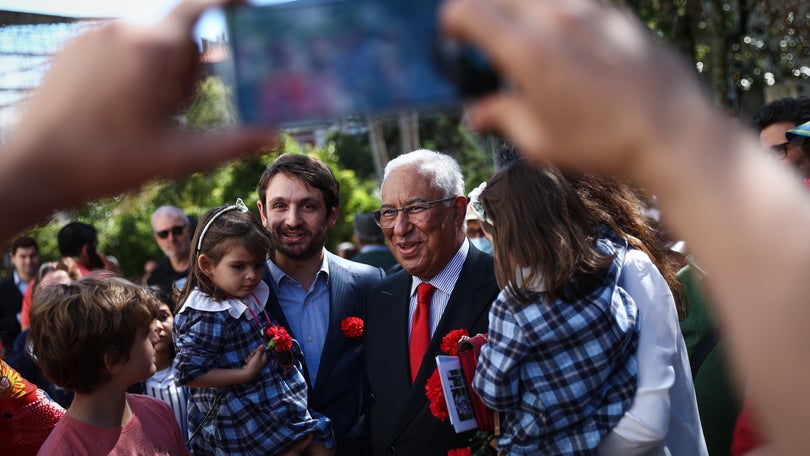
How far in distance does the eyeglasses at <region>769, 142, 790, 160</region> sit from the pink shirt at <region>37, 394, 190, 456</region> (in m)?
3.27

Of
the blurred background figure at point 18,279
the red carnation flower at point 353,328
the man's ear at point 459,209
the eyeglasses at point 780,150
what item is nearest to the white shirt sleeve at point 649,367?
the man's ear at point 459,209

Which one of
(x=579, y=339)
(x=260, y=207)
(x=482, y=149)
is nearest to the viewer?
(x=579, y=339)

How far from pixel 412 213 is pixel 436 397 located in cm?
109

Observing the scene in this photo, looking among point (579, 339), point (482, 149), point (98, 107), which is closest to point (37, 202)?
point (98, 107)

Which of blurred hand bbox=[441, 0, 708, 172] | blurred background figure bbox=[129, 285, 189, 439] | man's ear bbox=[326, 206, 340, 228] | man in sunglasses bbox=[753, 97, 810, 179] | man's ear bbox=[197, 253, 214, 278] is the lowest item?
blurred background figure bbox=[129, 285, 189, 439]

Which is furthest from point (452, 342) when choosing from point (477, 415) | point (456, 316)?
point (477, 415)

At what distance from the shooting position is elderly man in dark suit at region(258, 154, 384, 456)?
4012mm

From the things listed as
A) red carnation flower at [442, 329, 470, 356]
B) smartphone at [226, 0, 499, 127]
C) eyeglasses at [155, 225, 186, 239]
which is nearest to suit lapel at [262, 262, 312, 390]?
red carnation flower at [442, 329, 470, 356]

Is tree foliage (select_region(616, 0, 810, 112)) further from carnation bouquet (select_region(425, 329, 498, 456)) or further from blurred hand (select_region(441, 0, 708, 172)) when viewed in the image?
blurred hand (select_region(441, 0, 708, 172))

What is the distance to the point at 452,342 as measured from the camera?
11.1ft

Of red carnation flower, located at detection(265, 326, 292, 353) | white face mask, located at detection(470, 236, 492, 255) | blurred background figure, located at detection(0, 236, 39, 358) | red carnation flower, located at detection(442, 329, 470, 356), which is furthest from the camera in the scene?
blurred background figure, located at detection(0, 236, 39, 358)

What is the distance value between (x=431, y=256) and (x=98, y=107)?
3125mm

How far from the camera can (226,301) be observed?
3891 millimetres

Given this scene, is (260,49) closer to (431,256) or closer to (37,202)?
(37,202)
